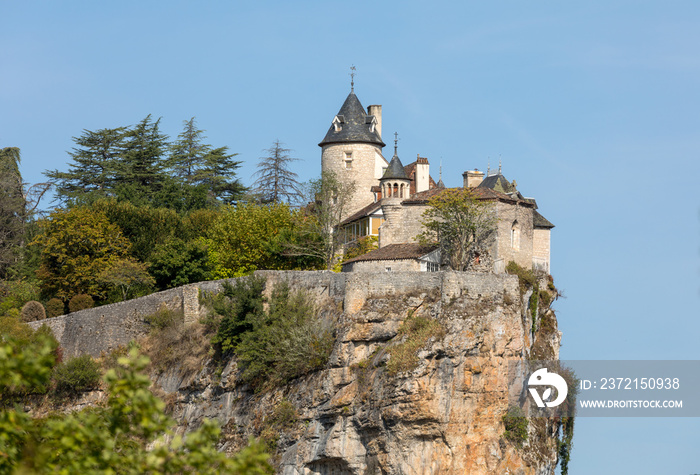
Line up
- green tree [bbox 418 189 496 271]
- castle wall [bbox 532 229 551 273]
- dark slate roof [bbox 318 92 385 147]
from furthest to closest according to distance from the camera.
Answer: dark slate roof [bbox 318 92 385 147]
castle wall [bbox 532 229 551 273]
green tree [bbox 418 189 496 271]

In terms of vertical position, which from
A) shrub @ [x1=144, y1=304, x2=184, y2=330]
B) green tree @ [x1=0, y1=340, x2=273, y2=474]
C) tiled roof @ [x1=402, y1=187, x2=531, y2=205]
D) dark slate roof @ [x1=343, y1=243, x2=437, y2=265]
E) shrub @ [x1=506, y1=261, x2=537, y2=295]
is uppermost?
tiled roof @ [x1=402, y1=187, x2=531, y2=205]

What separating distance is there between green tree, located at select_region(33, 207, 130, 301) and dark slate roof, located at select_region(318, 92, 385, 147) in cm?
1185

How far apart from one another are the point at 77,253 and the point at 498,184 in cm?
2157

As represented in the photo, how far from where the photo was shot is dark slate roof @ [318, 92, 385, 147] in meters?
60.8

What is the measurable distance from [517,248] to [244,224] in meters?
15.1

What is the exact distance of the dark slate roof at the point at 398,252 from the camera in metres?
49.8

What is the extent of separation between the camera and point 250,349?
47.7 m

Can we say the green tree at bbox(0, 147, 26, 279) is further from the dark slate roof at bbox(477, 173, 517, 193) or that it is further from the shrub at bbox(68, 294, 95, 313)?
the dark slate roof at bbox(477, 173, 517, 193)

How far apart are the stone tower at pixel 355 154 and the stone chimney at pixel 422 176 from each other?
3.50 meters

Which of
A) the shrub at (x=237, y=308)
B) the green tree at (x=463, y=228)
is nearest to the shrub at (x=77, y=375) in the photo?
the shrub at (x=237, y=308)

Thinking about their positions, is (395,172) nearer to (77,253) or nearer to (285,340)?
(285,340)

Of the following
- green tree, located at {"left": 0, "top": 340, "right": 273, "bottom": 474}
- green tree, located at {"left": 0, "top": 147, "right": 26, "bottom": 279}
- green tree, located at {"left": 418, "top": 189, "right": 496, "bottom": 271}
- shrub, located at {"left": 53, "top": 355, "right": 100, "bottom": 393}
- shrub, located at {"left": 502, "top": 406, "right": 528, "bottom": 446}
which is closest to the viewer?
green tree, located at {"left": 0, "top": 340, "right": 273, "bottom": 474}

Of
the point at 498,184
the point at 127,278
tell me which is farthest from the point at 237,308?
the point at 498,184

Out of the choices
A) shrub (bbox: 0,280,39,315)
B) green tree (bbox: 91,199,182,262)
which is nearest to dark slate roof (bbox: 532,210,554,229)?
green tree (bbox: 91,199,182,262)
